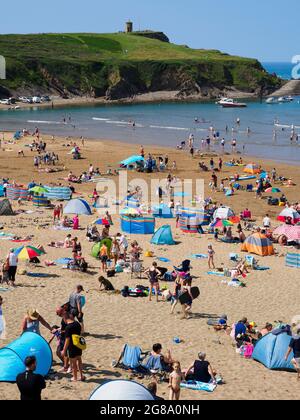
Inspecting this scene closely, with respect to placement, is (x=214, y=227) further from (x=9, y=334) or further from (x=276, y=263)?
(x=9, y=334)

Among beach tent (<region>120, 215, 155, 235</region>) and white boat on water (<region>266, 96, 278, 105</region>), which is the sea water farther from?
beach tent (<region>120, 215, 155, 235</region>)

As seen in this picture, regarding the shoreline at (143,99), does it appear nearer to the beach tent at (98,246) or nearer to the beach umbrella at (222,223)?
the beach umbrella at (222,223)

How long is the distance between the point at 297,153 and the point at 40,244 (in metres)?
31.6

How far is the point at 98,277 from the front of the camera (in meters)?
17.8

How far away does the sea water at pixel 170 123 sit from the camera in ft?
179

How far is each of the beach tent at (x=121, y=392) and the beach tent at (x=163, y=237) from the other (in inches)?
518

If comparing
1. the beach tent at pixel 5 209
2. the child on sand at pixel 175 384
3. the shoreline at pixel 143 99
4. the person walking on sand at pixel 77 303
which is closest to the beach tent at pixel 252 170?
the beach tent at pixel 5 209

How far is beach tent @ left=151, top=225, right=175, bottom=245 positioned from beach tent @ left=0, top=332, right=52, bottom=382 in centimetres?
1125

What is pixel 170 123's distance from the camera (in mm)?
72438

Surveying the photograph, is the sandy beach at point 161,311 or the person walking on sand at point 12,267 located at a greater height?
the person walking on sand at point 12,267

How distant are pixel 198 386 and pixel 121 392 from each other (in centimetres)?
242
